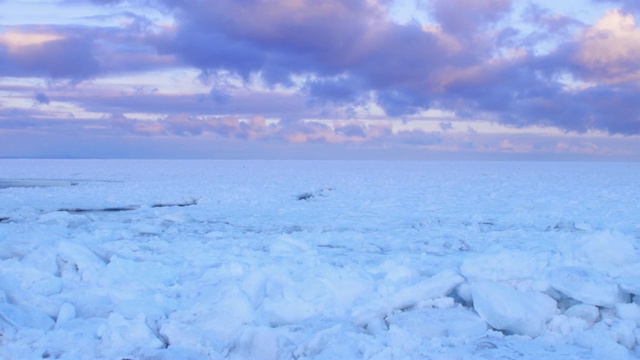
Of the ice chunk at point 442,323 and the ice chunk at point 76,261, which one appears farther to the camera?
the ice chunk at point 76,261

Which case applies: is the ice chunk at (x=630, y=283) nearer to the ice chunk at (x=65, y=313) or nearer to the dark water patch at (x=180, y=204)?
the ice chunk at (x=65, y=313)

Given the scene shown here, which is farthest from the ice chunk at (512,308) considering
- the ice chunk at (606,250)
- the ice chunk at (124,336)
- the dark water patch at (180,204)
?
the dark water patch at (180,204)

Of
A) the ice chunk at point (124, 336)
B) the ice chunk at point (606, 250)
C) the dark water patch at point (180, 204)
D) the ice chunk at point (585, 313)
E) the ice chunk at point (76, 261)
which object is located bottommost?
the dark water patch at point (180, 204)

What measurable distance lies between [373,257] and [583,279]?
2.28m

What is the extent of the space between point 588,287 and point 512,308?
2.16 ft

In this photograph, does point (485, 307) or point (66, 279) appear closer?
point (485, 307)

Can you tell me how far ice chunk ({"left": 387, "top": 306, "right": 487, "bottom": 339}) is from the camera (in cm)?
376

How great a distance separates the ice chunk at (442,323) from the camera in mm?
3756

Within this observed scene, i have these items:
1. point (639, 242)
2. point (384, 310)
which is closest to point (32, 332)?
point (384, 310)

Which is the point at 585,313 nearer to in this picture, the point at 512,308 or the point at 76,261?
the point at 512,308

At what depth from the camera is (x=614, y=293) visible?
4094mm

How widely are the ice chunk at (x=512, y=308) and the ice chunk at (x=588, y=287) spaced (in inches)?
7.4

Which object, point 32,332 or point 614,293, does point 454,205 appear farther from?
point 32,332

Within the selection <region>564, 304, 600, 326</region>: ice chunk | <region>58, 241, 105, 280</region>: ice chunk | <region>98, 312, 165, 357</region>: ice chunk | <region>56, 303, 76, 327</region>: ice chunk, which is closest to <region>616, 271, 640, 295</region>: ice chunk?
<region>564, 304, 600, 326</region>: ice chunk
